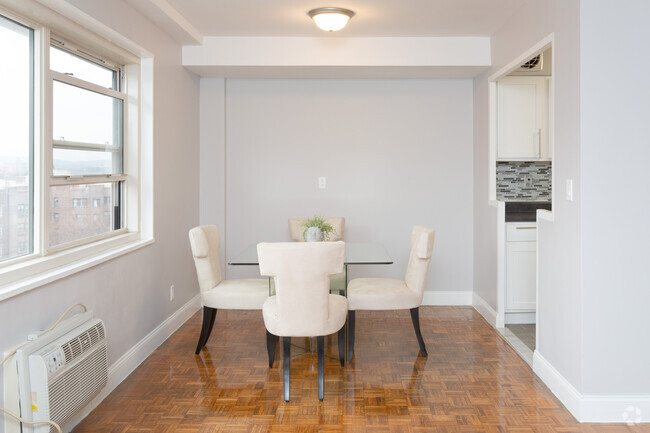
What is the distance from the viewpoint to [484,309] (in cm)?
523

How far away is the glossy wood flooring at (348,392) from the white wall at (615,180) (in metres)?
0.50

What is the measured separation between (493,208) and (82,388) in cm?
351

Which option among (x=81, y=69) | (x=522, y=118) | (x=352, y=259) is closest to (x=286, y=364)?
(x=352, y=259)

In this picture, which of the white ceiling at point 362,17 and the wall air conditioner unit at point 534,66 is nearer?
the white ceiling at point 362,17

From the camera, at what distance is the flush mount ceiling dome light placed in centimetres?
423

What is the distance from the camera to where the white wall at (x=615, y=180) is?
116 inches

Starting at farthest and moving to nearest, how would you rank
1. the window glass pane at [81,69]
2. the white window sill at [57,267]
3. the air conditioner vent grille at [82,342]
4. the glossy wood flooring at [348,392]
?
1. the window glass pane at [81,69]
2. the glossy wood flooring at [348,392]
3. the air conditioner vent grille at [82,342]
4. the white window sill at [57,267]

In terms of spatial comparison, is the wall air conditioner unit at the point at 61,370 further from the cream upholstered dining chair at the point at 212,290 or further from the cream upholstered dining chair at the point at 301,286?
the cream upholstered dining chair at the point at 212,290

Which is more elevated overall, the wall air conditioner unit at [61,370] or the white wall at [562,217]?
the white wall at [562,217]

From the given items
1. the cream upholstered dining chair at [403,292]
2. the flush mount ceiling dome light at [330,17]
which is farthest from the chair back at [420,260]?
the flush mount ceiling dome light at [330,17]

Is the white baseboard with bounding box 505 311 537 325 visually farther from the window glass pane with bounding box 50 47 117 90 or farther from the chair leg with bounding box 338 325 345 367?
the window glass pane with bounding box 50 47 117 90

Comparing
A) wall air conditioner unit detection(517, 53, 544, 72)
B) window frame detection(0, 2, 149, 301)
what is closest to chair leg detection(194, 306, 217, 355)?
window frame detection(0, 2, 149, 301)

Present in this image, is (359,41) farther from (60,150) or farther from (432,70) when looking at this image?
(60,150)

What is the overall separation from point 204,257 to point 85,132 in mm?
1112
